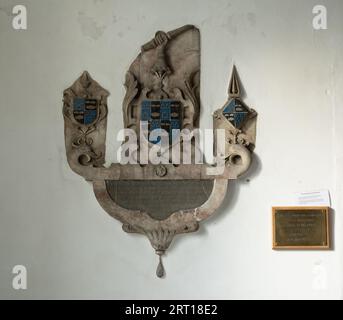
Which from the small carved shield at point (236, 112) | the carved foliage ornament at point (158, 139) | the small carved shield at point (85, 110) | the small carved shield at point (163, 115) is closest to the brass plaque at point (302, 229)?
the carved foliage ornament at point (158, 139)

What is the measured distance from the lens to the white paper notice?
9.86 ft

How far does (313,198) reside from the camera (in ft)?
9.89

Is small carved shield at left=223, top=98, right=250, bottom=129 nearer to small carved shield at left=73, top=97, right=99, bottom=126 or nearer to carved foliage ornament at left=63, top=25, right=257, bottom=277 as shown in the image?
carved foliage ornament at left=63, top=25, right=257, bottom=277

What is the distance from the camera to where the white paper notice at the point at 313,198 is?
301 cm

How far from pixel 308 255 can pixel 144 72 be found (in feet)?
5.09

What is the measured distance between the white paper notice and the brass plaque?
35 mm

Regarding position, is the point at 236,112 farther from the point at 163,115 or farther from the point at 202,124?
the point at 163,115

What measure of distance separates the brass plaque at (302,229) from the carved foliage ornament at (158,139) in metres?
0.40

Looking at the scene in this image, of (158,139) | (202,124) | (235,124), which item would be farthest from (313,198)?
(158,139)

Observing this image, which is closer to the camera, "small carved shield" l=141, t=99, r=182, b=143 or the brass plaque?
the brass plaque

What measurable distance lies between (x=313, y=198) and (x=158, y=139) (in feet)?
3.42

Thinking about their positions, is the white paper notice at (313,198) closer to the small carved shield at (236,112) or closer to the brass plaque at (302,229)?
the brass plaque at (302,229)

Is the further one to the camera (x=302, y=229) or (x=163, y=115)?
(x=163, y=115)

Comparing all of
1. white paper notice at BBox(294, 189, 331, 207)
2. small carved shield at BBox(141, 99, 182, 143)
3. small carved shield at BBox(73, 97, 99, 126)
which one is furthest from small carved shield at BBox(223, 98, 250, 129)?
small carved shield at BBox(73, 97, 99, 126)
